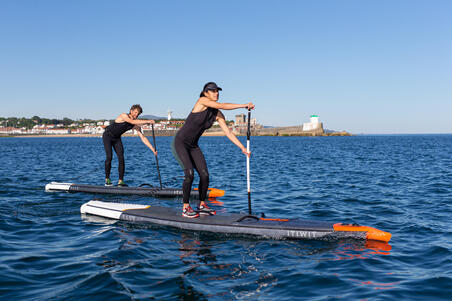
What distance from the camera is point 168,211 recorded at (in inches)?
318

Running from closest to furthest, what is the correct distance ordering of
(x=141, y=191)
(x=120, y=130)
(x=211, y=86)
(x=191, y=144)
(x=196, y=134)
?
(x=211, y=86), (x=196, y=134), (x=191, y=144), (x=141, y=191), (x=120, y=130)

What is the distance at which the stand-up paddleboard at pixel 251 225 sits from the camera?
633 centimetres

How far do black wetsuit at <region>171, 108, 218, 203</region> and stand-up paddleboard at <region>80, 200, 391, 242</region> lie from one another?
2.08ft

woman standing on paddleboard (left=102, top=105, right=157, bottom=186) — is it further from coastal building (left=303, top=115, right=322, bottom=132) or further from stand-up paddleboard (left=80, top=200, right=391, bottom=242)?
coastal building (left=303, top=115, right=322, bottom=132)

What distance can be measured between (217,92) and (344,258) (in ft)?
12.7

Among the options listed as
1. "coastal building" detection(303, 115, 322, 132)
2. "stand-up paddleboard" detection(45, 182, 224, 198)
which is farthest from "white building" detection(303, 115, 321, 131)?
"stand-up paddleboard" detection(45, 182, 224, 198)

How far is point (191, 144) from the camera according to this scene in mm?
7355

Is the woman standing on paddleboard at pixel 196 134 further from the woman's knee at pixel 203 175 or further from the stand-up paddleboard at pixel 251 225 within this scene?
the stand-up paddleboard at pixel 251 225

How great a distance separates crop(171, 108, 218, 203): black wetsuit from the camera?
23.4 ft

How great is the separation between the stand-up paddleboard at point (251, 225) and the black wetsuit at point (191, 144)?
0.63 m

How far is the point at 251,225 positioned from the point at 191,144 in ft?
6.90

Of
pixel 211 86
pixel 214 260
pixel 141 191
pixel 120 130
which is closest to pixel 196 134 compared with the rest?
pixel 211 86

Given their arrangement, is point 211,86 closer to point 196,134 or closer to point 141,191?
point 196,134

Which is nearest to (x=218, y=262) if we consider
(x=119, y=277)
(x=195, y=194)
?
(x=119, y=277)
